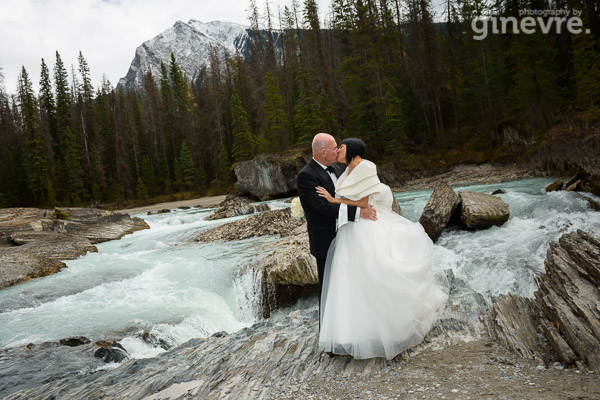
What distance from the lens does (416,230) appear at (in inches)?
172

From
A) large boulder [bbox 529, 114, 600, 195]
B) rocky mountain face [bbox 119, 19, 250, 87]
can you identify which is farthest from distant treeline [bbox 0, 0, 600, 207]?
rocky mountain face [bbox 119, 19, 250, 87]

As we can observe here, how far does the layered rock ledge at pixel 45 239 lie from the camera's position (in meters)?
12.2

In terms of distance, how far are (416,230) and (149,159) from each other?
190 ft

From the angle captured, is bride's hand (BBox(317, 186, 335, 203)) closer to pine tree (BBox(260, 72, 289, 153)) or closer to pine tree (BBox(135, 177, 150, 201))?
pine tree (BBox(260, 72, 289, 153))

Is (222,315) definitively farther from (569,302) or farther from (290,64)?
(290,64)

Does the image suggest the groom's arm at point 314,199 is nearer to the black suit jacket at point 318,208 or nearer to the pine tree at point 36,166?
the black suit jacket at point 318,208

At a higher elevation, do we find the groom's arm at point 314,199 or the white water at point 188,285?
the groom's arm at point 314,199

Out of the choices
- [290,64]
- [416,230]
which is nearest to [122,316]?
[416,230]

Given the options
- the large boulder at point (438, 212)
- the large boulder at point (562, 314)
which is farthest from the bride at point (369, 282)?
the large boulder at point (438, 212)

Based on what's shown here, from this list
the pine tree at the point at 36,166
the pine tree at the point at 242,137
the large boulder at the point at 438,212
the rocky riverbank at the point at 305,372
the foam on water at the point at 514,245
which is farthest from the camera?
the pine tree at the point at 36,166

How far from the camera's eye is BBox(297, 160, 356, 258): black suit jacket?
3.97m

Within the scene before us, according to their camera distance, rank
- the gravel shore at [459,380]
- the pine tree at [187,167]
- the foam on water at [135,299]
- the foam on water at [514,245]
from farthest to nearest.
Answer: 1. the pine tree at [187,167]
2. the foam on water at [514,245]
3. the foam on water at [135,299]
4. the gravel shore at [459,380]

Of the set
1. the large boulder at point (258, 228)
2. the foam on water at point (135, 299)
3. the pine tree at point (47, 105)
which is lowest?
the foam on water at point (135, 299)

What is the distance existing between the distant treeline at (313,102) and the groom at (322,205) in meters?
29.3
